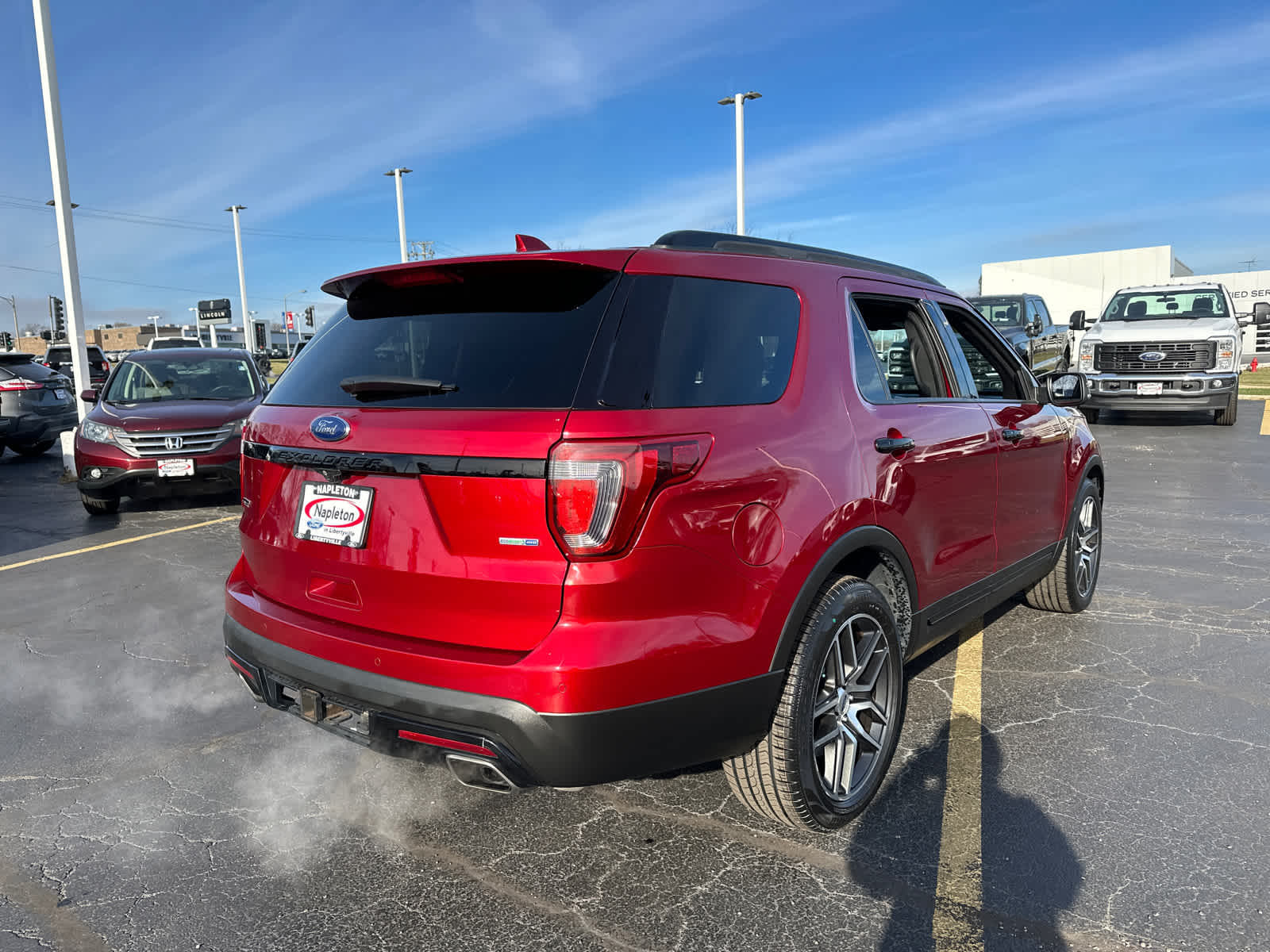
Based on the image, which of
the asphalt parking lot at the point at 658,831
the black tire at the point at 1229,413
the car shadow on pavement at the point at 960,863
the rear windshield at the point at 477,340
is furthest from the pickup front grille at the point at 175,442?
the black tire at the point at 1229,413

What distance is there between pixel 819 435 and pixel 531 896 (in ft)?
5.15

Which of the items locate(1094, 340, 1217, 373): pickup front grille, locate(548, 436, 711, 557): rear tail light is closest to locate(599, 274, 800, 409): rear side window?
locate(548, 436, 711, 557): rear tail light

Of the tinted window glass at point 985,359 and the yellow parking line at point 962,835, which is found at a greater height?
the tinted window glass at point 985,359

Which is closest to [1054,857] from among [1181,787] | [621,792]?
[1181,787]

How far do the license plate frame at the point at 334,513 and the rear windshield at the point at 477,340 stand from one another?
256mm

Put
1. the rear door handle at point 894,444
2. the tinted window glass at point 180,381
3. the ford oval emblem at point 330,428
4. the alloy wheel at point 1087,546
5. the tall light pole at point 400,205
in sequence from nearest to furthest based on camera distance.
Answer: the ford oval emblem at point 330,428, the rear door handle at point 894,444, the alloy wheel at point 1087,546, the tinted window glass at point 180,381, the tall light pole at point 400,205

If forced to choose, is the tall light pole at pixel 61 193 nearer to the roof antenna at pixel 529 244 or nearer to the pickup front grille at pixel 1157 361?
the roof antenna at pixel 529 244

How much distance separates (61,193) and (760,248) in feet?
41.9

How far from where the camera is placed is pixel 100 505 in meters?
8.84

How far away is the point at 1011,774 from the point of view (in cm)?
327

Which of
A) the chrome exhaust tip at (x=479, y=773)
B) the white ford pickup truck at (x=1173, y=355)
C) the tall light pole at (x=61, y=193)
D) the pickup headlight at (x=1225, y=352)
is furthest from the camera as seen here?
the white ford pickup truck at (x=1173, y=355)

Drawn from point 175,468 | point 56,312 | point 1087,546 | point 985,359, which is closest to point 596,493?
point 985,359

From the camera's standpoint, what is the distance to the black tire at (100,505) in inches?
347

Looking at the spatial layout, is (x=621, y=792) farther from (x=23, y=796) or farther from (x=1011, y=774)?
(x=23, y=796)
